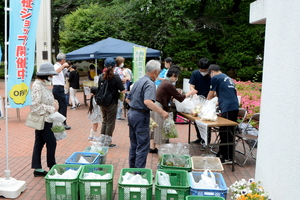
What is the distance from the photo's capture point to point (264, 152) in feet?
13.2

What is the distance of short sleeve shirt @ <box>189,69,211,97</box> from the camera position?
22.4 ft


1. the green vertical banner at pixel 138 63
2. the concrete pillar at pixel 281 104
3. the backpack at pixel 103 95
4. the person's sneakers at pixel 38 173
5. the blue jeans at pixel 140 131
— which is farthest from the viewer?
the green vertical banner at pixel 138 63

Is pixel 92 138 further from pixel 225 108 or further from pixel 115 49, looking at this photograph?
pixel 115 49

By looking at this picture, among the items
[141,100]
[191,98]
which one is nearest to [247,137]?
[191,98]

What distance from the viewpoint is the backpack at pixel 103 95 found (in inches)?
256

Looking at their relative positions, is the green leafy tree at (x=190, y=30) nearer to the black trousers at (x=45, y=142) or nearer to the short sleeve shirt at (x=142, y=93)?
the short sleeve shirt at (x=142, y=93)

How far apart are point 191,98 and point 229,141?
1142 mm

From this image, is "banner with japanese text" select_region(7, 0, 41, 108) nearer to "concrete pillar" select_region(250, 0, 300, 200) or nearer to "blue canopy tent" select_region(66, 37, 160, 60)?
"concrete pillar" select_region(250, 0, 300, 200)

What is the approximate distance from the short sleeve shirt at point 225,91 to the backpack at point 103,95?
6.97 feet

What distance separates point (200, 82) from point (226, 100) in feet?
3.61

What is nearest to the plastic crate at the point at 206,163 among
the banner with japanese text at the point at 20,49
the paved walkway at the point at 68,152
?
the paved walkway at the point at 68,152

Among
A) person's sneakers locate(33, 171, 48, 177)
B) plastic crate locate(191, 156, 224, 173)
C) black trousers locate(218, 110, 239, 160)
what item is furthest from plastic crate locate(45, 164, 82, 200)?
black trousers locate(218, 110, 239, 160)

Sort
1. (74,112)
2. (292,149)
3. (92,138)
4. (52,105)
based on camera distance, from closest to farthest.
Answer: (292,149) < (52,105) < (92,138) < (74,112)

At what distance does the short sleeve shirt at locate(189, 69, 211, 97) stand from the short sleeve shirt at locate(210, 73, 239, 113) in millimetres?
900
